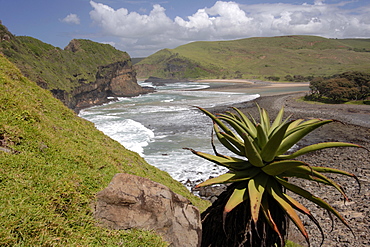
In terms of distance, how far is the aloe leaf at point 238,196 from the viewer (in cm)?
314

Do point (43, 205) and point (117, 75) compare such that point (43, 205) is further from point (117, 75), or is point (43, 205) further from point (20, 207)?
point (117, 75)

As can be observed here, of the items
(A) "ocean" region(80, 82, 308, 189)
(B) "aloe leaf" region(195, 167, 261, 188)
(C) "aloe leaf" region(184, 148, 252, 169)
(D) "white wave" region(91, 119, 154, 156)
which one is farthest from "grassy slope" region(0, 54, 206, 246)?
(D) "white wave" region(91, 119, 154, 156)

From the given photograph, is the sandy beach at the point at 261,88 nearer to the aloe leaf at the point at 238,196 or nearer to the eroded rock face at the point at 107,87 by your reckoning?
the eroded rock face at the point at 107,87

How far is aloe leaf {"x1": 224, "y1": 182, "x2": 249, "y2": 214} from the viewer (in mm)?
3144

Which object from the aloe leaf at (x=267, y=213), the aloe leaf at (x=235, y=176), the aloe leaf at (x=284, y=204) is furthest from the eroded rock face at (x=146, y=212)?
the aloe leaf at (x=284, y=204)

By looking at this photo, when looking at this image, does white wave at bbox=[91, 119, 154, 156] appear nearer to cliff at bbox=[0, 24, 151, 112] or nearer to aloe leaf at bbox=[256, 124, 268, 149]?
cliff at bbox=[0, 24, 151, 112]

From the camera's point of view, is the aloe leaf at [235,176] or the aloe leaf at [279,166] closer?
the aloe leaf at [279,166]

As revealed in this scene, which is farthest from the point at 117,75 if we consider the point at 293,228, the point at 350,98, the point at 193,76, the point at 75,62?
the point at 193,76

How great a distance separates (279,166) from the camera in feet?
10.2

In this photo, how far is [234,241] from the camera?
338cm

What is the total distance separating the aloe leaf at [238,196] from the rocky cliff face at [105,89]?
4531 cm

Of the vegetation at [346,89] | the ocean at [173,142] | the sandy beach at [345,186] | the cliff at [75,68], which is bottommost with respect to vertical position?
the sandy beach at [345,186]

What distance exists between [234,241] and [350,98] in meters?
62.6

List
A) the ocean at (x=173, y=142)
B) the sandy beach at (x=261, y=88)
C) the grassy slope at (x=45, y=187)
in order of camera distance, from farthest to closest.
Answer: the sandy beach at (x=261, y=88) < the ocean at (x=173, y=142) < the grassy slope at (x=45, y=187)
